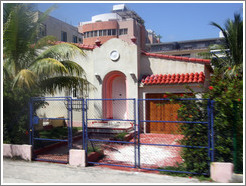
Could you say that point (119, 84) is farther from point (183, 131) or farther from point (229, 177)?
point (229, 177)

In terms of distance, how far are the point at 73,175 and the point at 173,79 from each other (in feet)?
25.2

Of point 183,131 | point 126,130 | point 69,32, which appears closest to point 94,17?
point 69,32

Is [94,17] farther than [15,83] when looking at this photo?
Yes

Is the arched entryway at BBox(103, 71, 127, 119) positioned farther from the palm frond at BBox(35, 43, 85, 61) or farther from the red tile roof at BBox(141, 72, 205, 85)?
the palm frond at BBox(35, 43, 85, 61)

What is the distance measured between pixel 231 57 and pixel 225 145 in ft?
31.8

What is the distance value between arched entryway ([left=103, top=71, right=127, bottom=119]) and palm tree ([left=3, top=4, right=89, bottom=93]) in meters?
4.35

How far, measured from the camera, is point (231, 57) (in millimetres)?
14625

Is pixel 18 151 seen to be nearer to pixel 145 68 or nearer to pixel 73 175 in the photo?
pixel 73 175

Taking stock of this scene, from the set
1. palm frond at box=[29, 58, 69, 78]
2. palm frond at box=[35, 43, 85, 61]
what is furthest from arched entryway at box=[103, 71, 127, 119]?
palm frond at box=[29, 58, 69, 78]

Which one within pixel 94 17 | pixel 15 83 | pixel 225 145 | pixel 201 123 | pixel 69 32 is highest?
pixel 94 17

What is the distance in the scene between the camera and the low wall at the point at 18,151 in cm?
839

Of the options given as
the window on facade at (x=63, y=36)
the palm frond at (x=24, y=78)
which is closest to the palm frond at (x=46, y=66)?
the palm frond at (x=24, y=78)

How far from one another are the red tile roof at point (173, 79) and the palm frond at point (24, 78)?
6247 millimetres

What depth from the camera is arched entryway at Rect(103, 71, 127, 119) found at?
14.6 meters
